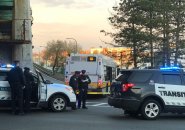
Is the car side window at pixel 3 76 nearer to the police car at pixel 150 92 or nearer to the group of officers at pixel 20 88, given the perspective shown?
the group of officers at pixel 20 88

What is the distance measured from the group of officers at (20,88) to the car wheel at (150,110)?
3.99 m

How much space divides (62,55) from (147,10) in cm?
6332

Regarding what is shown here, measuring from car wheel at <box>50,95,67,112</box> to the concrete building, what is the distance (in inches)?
591

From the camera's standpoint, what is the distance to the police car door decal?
1480 centimetres

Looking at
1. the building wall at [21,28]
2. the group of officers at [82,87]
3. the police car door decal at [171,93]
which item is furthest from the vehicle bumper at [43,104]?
the building wall at [21,28]

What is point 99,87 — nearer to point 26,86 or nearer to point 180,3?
point 26,86

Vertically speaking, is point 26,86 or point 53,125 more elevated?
point 26,86

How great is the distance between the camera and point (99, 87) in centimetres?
2627

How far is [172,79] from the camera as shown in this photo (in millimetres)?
Answer: 15086

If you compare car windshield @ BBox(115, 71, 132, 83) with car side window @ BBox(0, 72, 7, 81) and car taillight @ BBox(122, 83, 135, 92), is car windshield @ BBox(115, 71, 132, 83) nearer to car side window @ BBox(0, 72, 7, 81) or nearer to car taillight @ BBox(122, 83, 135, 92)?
car taillight @ BBox(122, 83, 135, 92)

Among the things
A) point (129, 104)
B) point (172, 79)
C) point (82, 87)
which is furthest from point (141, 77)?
point (82, 87)

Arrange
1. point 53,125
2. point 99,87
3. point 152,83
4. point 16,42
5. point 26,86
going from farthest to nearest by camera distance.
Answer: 1. point 16,42
2. point 99,87
3. point 26,86
4. point 152,83
5. point 53,125

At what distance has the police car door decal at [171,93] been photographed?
14797 millimetres

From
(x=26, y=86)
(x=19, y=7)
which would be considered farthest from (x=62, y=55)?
(x=26, y=86)
